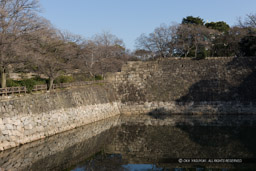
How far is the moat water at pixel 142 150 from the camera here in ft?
40.2

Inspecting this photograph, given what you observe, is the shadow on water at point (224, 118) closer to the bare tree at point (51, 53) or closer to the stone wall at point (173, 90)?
the stone wall at point (173, 90)

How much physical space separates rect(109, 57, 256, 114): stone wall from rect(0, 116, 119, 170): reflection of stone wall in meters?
10.1

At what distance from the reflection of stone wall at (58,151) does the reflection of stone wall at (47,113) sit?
0.69 meters

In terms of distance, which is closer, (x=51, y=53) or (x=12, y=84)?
(x=12, y=84)

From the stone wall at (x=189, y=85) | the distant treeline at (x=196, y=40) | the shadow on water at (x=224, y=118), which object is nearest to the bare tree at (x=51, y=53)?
the stone wall at (x=189, y=85)

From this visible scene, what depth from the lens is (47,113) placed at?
18.3 metres

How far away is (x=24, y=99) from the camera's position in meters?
17.0

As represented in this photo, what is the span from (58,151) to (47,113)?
14.9 ft

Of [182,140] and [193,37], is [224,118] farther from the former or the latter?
[193,37]

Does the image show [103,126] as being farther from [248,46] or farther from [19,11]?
[248,46]

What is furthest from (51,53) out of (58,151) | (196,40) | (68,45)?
(196,40)

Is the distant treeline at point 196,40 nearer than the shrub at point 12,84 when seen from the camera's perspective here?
No

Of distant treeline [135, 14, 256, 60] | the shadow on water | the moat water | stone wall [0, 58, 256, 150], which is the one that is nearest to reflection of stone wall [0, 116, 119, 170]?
the moat water

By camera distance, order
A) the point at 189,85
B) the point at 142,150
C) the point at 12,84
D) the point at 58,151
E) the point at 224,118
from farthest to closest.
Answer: the point at 189,85, the point at 224,118, the point at 12,84, the point at 142,150, the point at 58,151
